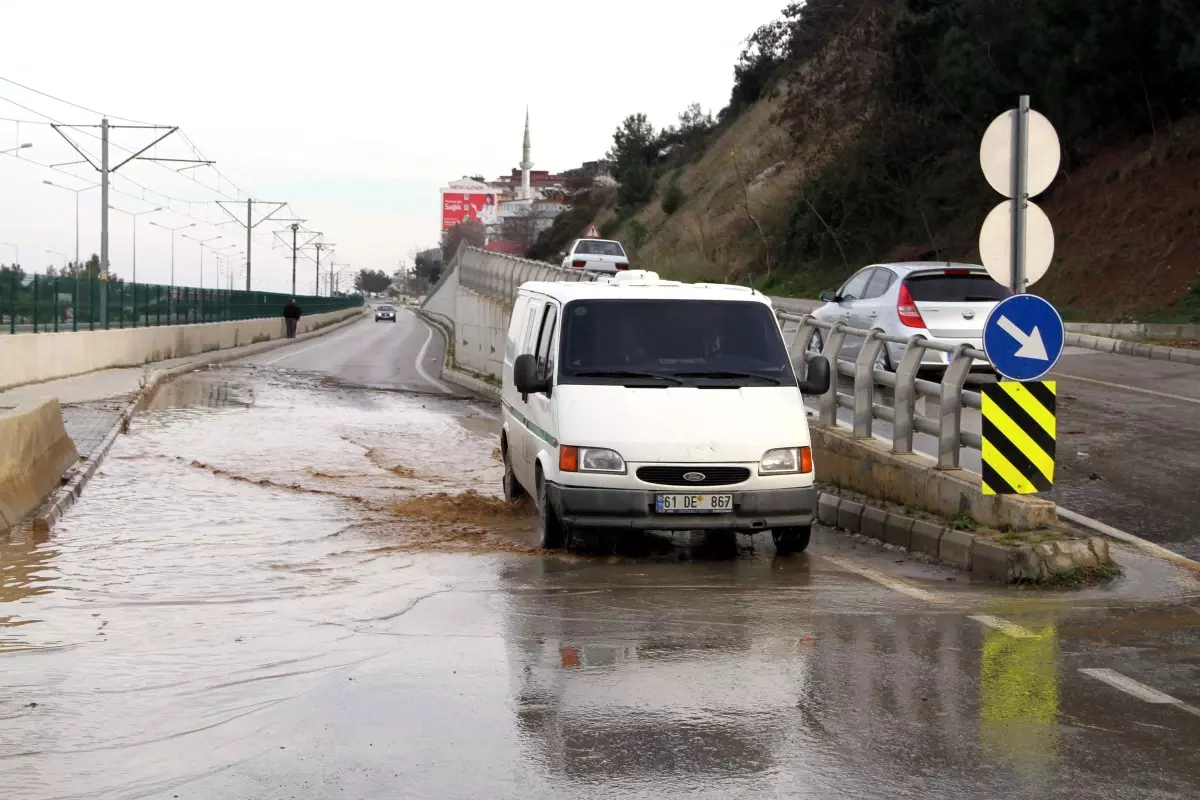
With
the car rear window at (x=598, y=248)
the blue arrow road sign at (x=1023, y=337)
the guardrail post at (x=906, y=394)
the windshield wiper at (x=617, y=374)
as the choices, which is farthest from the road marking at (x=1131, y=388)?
Answer: the car rear window at (x=598, y=248)

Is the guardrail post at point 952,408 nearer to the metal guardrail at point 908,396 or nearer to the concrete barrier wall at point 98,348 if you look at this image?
the metal guardrail at point 908,396

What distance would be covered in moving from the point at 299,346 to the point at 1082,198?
29021mm

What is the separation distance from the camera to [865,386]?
12.9 meters

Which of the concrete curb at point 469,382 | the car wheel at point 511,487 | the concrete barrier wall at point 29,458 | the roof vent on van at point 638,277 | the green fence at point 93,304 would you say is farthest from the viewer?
the concrete curb at point 469,382

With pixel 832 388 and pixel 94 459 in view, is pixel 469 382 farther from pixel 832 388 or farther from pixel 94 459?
pixel 832 388

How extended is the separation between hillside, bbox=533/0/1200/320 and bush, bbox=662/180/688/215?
603 inches

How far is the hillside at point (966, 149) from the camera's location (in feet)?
110

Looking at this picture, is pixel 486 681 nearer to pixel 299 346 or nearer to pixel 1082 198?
pixel 1082 198

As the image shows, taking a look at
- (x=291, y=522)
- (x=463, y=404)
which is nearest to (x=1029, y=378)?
(x=291, y=522)

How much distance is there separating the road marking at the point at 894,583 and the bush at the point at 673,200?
240 ft

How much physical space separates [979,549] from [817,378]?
194 centimetres

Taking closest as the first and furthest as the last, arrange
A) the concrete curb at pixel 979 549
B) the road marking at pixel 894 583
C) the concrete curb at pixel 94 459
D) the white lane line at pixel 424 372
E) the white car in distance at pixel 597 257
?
the road marking at pixel 894 583 < the concrete curb at pixel 979 549 < the concrete curb at pixel 94 459 < the white lane line at pixel 424 372 < the white car in distance at pixel 597 257

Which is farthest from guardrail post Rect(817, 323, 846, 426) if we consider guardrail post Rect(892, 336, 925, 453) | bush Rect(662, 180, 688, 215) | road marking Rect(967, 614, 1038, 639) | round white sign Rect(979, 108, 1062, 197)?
bush Rect(662, 180, 688, 215)

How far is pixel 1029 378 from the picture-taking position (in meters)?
10.4
